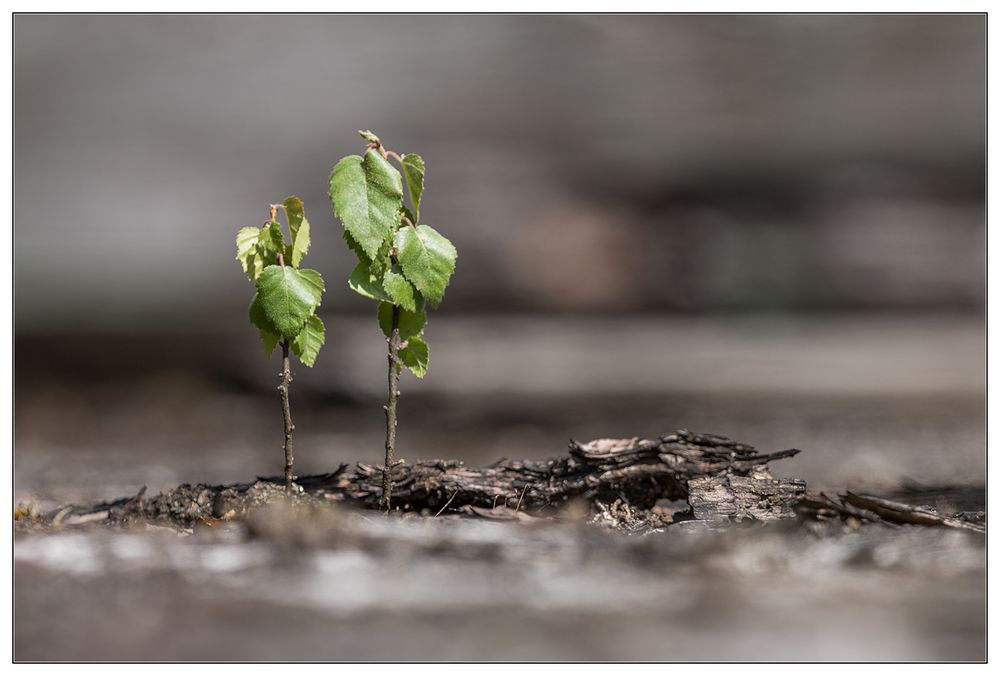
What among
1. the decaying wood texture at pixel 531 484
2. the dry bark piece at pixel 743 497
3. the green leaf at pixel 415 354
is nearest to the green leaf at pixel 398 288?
the green leaf at pixel 415 354

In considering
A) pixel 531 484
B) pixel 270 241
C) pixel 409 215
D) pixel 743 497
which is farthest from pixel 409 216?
pixel 743 497

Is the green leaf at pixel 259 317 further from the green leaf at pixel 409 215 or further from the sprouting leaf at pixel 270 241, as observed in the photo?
the green leaf at pixel 409 215

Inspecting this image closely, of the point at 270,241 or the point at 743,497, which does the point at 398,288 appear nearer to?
the point at 270,241

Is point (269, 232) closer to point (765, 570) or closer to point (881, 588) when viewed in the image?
point (765, 570)

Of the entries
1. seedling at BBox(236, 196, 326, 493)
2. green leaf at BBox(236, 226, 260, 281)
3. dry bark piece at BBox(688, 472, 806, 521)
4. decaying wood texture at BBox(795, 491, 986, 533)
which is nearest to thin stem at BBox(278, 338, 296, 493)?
seedling at BBox(236, 196, 326, 493)

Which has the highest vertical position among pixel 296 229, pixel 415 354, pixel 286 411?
pixel 296 229

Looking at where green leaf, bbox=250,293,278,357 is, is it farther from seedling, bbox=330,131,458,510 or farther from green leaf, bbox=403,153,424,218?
green leaf, bbox=403,153,424,218

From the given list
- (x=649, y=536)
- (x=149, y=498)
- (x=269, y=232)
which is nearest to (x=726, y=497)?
(x=649, y=536)
